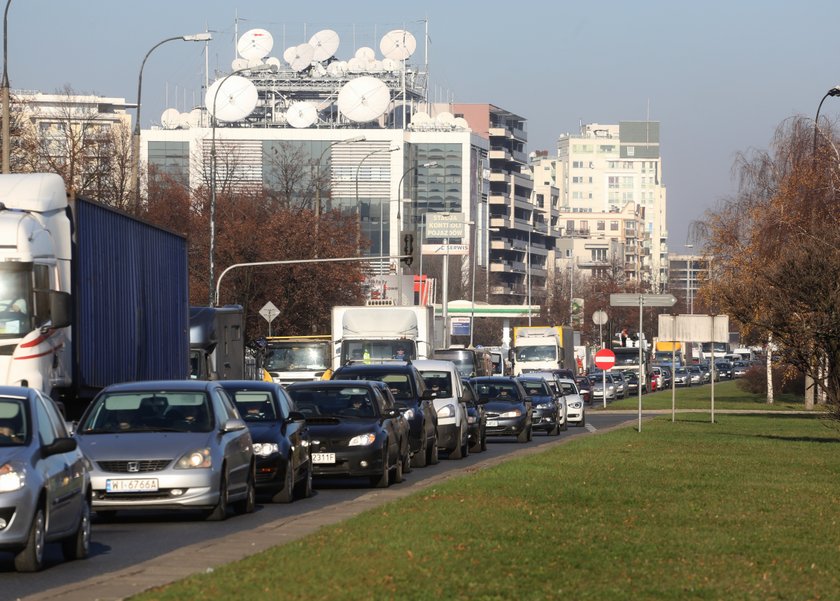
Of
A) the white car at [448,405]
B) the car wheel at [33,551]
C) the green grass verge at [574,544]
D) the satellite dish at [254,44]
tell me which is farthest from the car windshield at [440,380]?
the satellite dish at [254,44]

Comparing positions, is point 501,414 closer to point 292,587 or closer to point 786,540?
point 786,540

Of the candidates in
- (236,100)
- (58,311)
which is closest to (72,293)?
(58,311)

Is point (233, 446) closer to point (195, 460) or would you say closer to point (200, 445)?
point (200, 445)

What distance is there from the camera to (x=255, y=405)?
2191 cm

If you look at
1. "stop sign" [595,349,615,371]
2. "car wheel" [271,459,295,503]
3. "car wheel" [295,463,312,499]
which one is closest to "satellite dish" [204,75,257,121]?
"stop sign" [595,349,615,371]

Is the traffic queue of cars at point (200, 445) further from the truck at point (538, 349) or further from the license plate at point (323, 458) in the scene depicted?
the truck at point (538, 349)

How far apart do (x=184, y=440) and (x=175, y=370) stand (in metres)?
11.5

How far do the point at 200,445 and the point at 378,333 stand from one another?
78.8ft

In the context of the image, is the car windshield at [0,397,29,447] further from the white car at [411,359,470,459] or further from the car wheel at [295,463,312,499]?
the white car at [411,359,470,459]

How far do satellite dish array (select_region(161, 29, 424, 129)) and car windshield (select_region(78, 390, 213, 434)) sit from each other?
12433 centimetres

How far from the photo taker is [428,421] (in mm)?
29328

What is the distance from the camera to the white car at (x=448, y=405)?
31.8 meters

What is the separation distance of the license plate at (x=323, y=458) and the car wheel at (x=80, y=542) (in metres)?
8.81

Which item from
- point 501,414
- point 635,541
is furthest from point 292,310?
point 635,541
